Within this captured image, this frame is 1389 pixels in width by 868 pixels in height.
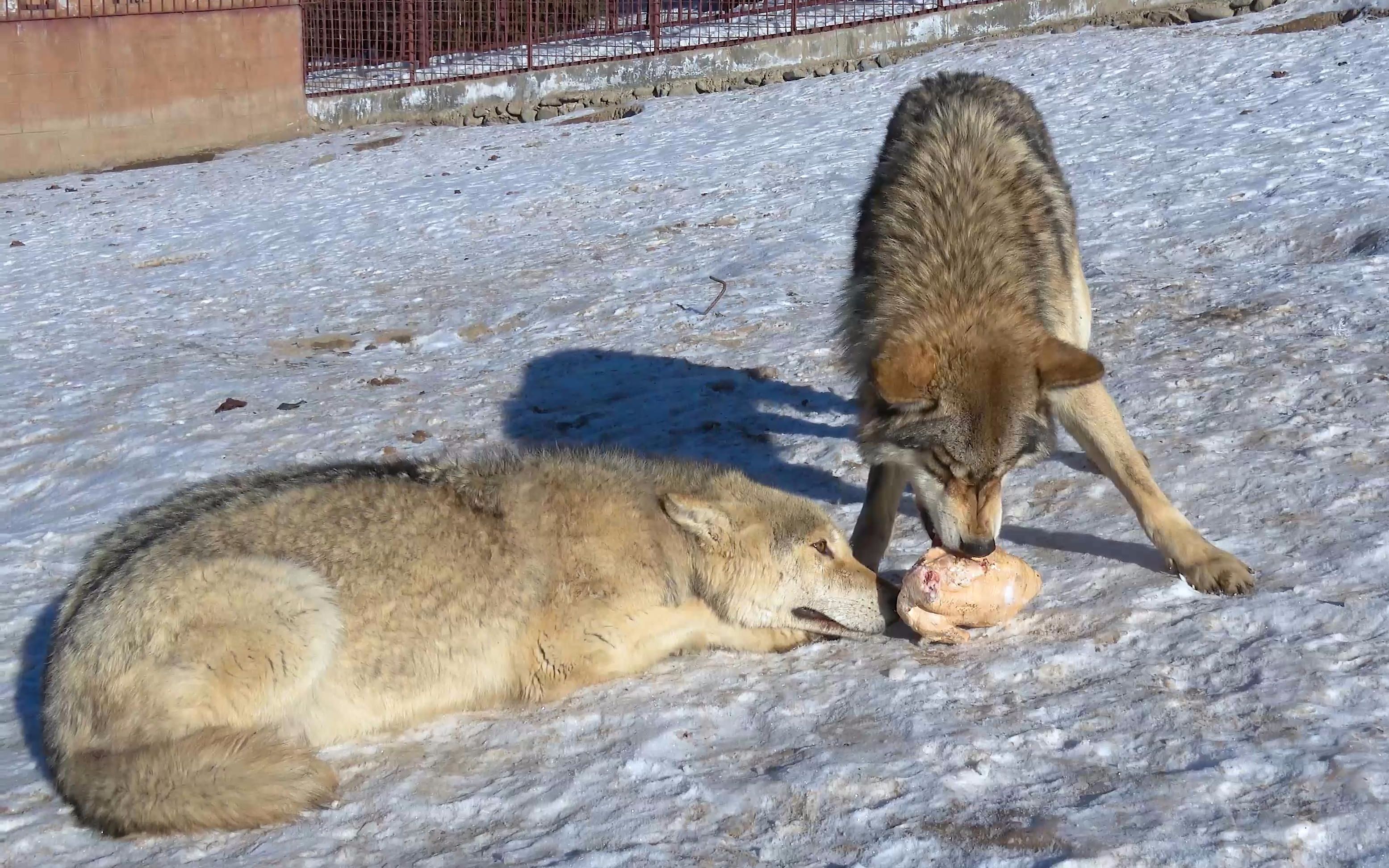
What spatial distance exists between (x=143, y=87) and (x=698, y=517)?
47.9ft

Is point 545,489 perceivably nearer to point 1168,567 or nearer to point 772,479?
point 772,479

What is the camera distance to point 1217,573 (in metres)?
4.27

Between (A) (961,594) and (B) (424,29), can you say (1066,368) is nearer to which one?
(A) (961,594)

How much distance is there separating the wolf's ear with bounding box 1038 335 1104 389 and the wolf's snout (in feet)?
1.96

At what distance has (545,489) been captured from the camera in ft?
15.0

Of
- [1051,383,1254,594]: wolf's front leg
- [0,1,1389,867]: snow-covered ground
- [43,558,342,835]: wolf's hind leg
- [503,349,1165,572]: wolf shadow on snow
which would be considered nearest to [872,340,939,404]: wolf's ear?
[1051,383,1254,594]: wolf's front leg

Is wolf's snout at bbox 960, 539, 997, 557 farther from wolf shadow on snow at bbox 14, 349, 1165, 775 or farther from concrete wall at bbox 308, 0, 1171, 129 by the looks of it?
concrete wall at bbox 308, 0, 1171, 129

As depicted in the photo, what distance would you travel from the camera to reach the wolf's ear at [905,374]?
171 inches

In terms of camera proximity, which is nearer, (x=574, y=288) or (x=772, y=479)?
(x=772, y=479)

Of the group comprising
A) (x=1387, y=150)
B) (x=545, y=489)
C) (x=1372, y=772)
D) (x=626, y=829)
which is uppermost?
(x=1387, y=150)

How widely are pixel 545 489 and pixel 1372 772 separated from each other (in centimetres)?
270

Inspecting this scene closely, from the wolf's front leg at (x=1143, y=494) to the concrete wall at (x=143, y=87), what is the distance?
1493 cm

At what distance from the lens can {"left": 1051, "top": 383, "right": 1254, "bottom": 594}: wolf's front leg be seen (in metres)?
4.28

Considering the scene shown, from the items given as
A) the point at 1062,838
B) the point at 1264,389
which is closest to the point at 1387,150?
the point at 1264,389
